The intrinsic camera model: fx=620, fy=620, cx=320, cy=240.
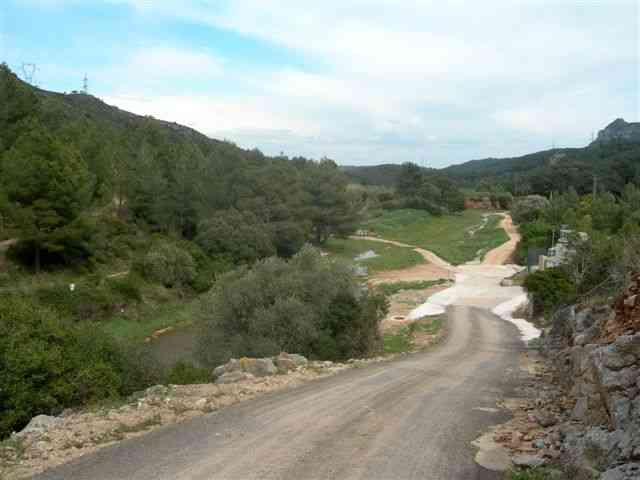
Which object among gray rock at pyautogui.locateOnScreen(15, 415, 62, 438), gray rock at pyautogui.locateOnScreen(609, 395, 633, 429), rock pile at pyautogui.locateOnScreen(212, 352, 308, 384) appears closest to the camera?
gray rock at pyautogui.locateOnScreen(609, 395, 633, 429)

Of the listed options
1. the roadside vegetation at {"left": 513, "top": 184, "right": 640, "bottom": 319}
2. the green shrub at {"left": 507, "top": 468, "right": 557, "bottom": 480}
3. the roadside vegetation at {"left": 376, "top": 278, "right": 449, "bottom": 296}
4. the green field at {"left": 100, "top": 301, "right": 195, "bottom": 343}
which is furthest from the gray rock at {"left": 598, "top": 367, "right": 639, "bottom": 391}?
the roadside vegetation at {"left": 376, "top": 278, "right": 449, "bottom": 296}

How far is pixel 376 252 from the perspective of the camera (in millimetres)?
73625

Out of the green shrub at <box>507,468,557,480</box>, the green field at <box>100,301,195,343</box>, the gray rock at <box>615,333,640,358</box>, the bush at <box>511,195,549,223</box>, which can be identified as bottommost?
the green field at <box>100,301,195,343</box>

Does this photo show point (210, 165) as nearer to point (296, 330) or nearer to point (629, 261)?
point (296, 330)

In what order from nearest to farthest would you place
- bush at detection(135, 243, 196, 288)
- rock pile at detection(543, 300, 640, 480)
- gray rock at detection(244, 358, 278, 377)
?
rock pile at detection(543, 300, 640, 480), gray rock at detection(244, 358, 278, 377), bush at detection(135, 243, 196, 288)

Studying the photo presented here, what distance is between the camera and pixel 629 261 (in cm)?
1250

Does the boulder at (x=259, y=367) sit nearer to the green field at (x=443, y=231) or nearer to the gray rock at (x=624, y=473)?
the gray rock at (x=624, y=473)

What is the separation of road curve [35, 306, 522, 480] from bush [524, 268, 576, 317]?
17501 millimetres

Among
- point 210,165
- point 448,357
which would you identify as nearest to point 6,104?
point 210,165

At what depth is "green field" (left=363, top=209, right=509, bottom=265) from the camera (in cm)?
7269

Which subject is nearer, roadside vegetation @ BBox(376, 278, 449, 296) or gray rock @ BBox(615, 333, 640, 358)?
gray rock @ BBox(615, 333, 640, 358)

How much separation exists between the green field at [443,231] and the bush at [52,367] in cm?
5224

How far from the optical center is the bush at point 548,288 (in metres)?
31.0

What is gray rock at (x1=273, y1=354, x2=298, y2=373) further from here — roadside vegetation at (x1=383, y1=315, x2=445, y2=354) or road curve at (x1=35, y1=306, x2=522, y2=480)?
roadside vegetation at (x1=383, y1=315, x2=445, y2=354)
